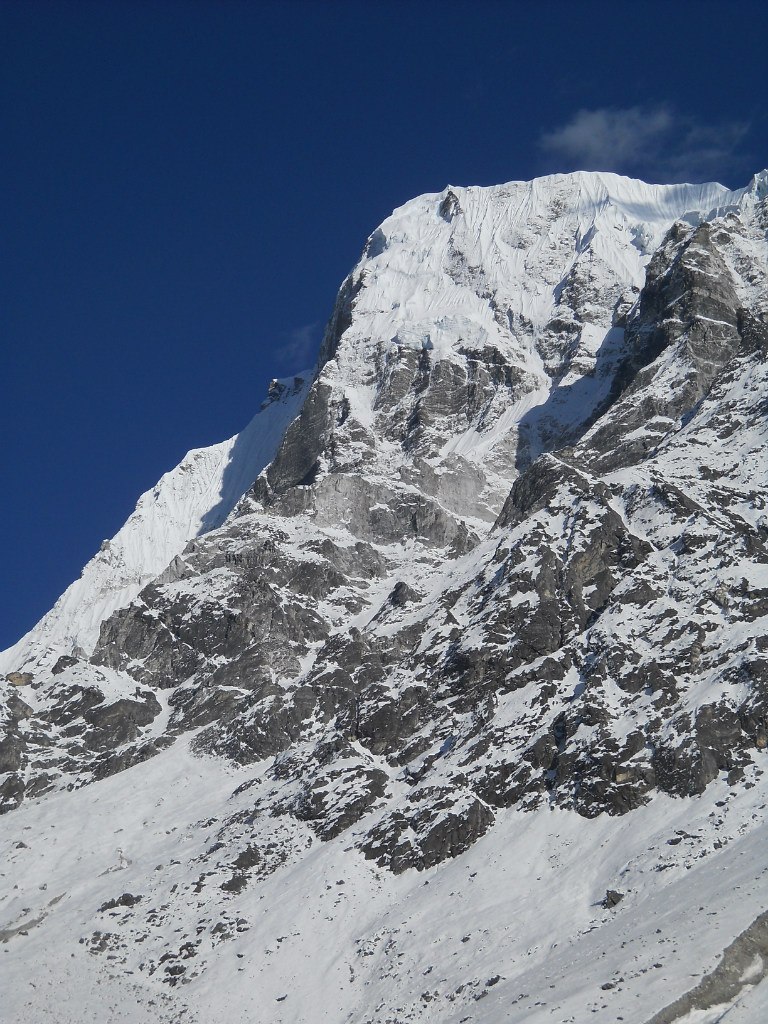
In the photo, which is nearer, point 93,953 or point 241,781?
point 93,953

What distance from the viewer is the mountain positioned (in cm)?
8044

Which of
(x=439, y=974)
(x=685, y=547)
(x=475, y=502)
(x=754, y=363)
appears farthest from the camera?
(x=475, y=502)

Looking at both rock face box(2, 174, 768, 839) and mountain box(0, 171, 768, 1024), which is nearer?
mountain box(0, 171, 768, 1024)

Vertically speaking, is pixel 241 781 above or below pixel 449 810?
above

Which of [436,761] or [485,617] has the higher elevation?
[485,617]

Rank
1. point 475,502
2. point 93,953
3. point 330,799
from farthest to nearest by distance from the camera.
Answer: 1. point 475,502
2. point 330,799
3. point 93,953

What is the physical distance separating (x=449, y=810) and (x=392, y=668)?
2904 centimetres

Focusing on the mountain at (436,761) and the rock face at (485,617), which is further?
the rock face at (485,617)

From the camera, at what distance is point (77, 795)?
124 m

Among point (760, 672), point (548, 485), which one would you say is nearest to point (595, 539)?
point (548, 485)

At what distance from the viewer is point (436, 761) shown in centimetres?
10500

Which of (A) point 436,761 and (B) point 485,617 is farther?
(B) point 485,617

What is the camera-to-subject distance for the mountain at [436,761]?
80438 millimetres

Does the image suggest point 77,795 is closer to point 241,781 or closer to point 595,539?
point 241,781
